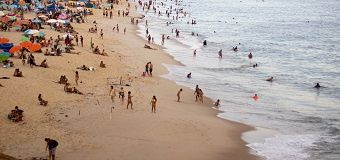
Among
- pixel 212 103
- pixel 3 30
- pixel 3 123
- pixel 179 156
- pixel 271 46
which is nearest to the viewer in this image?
pixel 179 156

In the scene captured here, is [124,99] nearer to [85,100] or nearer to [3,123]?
[85,100]

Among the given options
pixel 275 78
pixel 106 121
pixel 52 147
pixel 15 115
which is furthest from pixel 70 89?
pixel 275 78

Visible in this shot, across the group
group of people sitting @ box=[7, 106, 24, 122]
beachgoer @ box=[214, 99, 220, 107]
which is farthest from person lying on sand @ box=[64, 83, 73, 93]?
beachgoer @ box=[214, 99, 220, 107]

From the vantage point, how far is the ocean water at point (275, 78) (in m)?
19.1

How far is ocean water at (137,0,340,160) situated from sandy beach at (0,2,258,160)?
1.76 meters

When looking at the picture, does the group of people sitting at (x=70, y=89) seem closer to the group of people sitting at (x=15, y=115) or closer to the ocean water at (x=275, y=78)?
the group of people sitting at (x=15, y=115)

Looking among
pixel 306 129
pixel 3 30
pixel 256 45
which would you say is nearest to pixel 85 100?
pixel 306 129

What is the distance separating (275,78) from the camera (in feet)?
108

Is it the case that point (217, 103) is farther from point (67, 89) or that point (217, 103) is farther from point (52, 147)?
point (52, 147)

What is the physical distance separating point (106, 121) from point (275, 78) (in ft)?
61.5

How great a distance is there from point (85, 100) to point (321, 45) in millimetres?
39973

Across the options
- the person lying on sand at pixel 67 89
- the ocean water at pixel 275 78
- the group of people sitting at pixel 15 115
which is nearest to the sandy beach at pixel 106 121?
the group of people sitting at pixel 15 115

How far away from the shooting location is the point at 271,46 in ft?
167

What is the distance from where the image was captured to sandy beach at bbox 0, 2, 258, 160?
15.3 m
